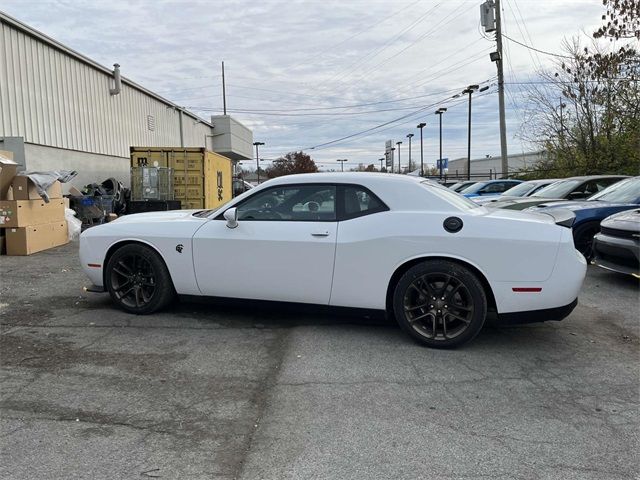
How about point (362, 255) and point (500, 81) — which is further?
point (500, 81)

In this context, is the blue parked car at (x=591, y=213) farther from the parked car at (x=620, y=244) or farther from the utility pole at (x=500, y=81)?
the utility pole at (x=500, y=81)

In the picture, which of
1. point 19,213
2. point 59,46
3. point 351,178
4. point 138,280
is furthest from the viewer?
point 59,46

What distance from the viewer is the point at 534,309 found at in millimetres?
4180

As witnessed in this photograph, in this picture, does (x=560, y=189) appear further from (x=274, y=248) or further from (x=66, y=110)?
(x=66, y=110)

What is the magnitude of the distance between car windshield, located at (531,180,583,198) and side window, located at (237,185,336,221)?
292 inches

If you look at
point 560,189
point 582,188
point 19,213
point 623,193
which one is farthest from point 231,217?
point 582,188

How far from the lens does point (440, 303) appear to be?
4.27 metres

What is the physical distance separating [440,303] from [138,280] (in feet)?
10.1

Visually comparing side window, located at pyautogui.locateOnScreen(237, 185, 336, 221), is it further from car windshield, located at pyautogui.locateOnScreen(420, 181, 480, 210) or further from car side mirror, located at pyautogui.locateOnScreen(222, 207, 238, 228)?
car windshield, located at pyautogui.locateOnScreen(420, 181, 480, 210)

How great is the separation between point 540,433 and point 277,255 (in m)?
2.60

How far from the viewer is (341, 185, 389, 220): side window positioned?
457cm

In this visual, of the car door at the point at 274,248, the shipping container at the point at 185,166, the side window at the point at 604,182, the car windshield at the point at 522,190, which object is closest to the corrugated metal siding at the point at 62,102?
the shipping container at the point at 185,166

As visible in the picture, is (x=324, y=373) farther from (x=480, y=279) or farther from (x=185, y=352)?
(x=480, y=279)

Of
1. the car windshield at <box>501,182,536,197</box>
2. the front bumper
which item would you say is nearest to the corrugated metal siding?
the car windshield at <box>501,182,536,197</box>
